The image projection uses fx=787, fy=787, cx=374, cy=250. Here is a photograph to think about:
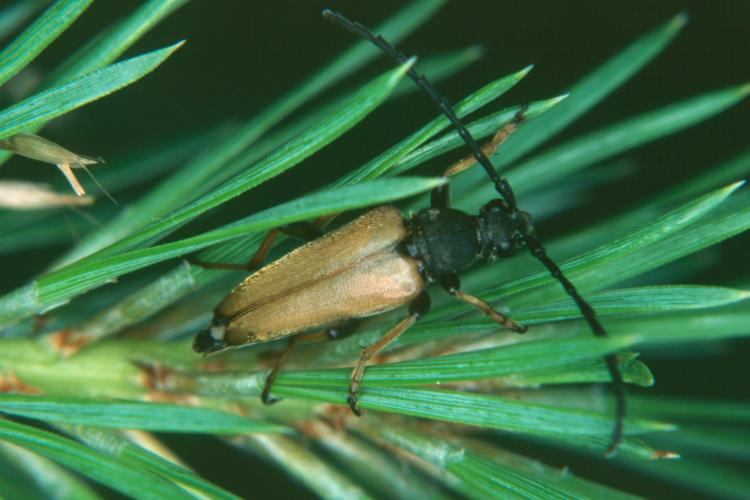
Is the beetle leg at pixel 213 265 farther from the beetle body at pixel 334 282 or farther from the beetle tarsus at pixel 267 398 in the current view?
the beetle tarsus at pixel 267 398

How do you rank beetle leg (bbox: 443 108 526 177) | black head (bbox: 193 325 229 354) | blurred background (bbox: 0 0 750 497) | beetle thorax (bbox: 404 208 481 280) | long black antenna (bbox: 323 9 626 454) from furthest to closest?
blurred background (bbox: 0 0 750 497) < beetle thorax (bbox: 404 208 481 280) < beetle leg (bbox: 443 108 526 177) < black head (bbox: 193 325 229 354) < long black antenna (bbox: 323 9 626 454)

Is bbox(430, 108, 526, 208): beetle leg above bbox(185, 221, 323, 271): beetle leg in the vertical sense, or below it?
above

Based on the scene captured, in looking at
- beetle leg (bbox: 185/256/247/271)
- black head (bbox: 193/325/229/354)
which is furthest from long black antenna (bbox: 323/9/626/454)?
black head (bbox: 193/325/229/354)

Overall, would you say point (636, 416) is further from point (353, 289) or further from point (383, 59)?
point (383, 59)

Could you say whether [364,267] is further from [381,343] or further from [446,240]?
[381,343]

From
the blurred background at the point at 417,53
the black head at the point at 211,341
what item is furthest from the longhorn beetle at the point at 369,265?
the blurred background at the point at 417,53

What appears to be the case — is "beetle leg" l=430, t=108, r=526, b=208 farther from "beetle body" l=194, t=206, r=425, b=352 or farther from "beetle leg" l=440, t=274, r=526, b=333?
"beetle leg" l=440, t=274, r=526, b=333
